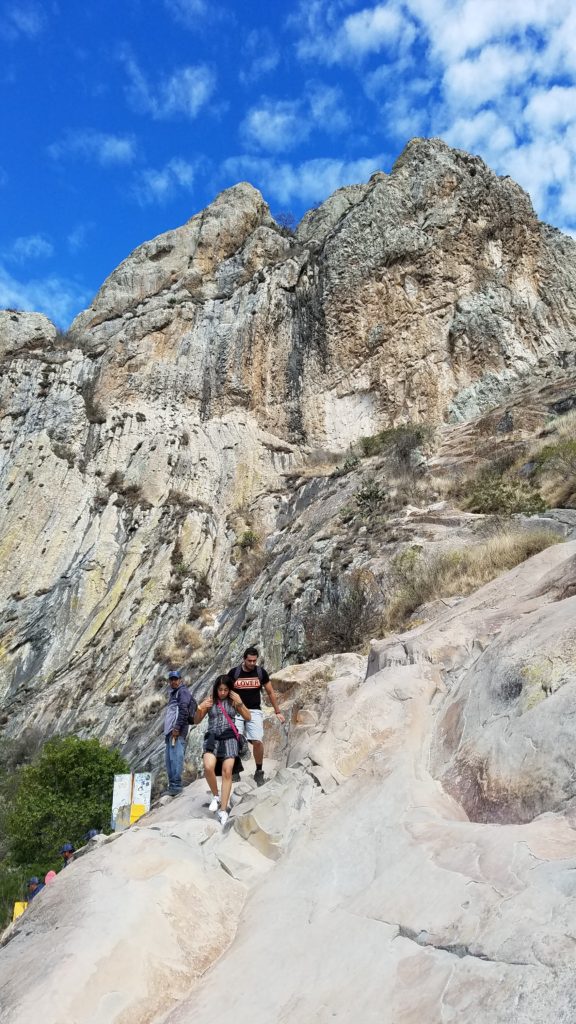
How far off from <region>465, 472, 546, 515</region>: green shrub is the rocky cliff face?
382 inches

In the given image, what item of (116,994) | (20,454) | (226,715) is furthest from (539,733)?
(20,454)

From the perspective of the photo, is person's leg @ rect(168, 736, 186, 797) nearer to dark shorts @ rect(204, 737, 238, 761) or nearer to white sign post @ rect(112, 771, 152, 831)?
white sign post @ rect(112, 771, 152, 831)

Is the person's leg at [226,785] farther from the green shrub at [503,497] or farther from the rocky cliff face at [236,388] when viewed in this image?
the rocky cliff face at [236,388]

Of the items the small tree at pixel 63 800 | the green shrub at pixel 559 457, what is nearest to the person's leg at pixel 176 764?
the small tree at pixel 63 800

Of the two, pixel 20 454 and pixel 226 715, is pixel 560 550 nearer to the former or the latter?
pixel 226 715

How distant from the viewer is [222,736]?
5918 mm

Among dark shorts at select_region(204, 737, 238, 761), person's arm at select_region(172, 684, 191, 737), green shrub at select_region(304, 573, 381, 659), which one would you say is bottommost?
dark shorts at select_region(204, 737, 238, 761)

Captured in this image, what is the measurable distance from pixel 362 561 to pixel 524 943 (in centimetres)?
1017

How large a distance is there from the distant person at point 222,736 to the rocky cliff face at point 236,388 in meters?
14.4

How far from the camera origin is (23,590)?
2580 cm

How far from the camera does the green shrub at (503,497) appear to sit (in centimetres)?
1095

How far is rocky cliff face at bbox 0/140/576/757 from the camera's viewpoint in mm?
23656

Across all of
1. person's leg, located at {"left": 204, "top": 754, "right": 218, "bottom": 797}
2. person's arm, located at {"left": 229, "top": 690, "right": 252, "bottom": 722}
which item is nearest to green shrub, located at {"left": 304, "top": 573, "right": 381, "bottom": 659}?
person's arm, located at {"left": 229, "top": 690, "right": 252, "bottom": 722}

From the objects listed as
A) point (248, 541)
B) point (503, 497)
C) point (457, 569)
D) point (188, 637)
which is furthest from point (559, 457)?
point (248, 541)
